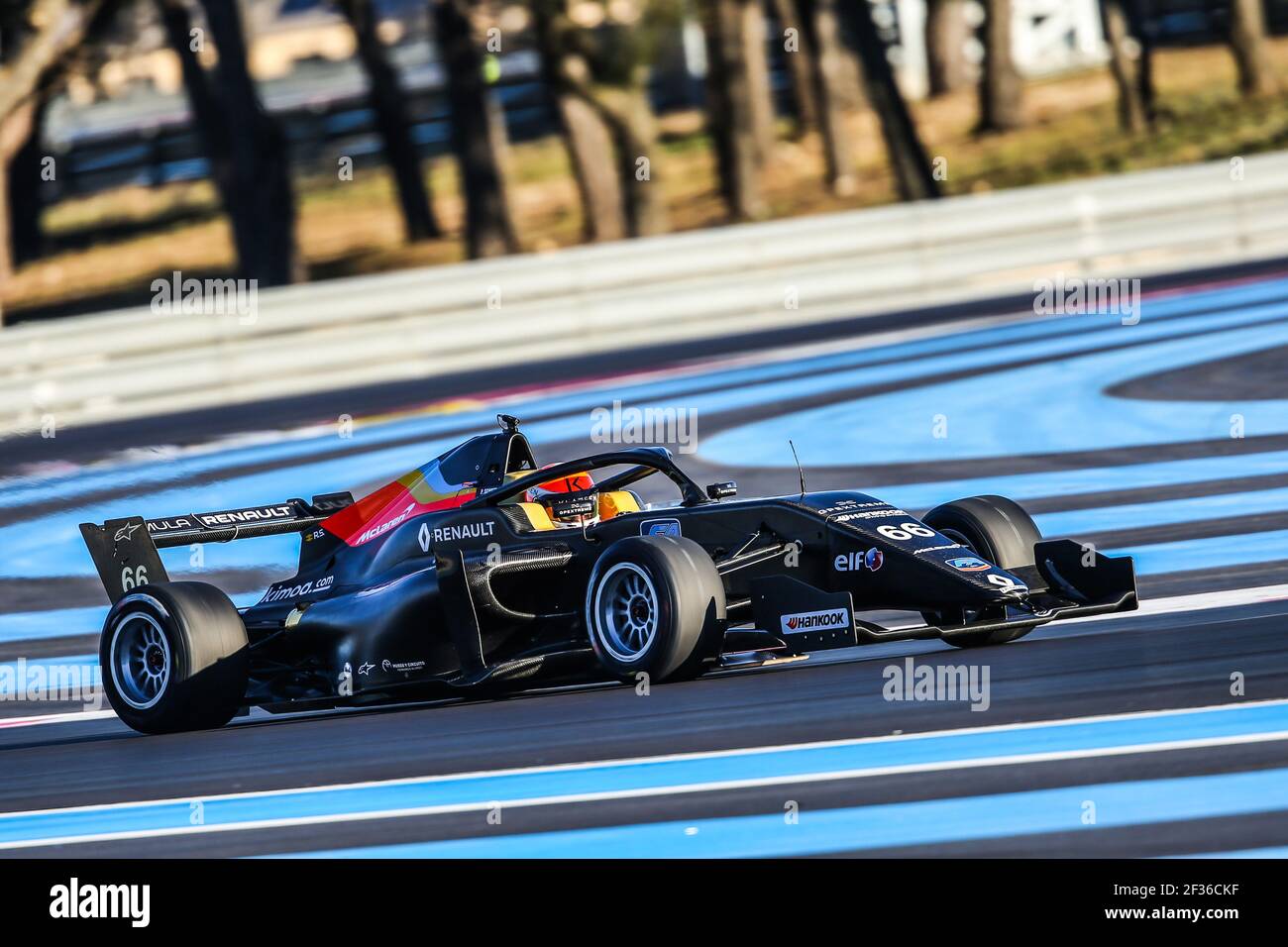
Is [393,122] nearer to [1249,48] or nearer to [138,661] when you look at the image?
[1249,48]

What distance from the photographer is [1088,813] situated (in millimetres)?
5676

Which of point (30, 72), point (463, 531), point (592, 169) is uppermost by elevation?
point (30, 72)

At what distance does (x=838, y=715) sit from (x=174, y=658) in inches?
111

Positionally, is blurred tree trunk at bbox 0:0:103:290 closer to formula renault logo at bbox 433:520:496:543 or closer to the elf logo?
formula renault logo at bbox 433:520:496:543

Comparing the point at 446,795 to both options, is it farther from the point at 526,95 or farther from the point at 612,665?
the point at 526,95

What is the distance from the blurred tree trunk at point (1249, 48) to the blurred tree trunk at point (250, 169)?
1721 cm

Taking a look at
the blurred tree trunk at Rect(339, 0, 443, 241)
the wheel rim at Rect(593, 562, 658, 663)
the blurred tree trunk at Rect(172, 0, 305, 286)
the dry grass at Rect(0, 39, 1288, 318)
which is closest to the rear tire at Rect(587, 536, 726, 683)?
the wheel rim at Rect(593, 562, 658, 663)

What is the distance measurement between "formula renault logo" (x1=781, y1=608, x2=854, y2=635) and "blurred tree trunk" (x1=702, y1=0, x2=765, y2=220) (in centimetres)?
2426

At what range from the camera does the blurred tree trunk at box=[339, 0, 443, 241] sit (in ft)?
116

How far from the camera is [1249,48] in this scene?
37.3 metres

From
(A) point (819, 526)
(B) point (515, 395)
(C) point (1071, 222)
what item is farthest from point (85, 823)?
(C) point (1071, 222)
